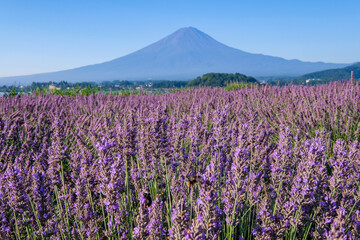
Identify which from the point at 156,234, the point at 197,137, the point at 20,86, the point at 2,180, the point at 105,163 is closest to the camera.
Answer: the point at 156,234

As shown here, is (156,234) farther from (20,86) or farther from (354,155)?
(20,86)

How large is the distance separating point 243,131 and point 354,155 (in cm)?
74

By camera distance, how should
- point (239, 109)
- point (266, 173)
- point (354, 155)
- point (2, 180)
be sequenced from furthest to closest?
1. point (239, 109)
2. point (266, 173)
3. point (354, 155)
4. point (2, 180)

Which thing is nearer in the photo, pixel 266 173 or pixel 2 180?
pixel 2 180

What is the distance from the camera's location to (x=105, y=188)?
5.40 ft

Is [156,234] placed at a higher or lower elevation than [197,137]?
lower

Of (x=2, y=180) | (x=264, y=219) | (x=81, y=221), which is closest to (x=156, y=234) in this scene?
(x=264, y=219)

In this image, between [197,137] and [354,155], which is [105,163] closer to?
[197,137]

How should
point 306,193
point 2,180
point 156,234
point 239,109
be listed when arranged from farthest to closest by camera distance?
point 239,109, point 2,180, point 306,193, point 156,234

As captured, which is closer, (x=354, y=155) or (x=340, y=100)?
(x=354, y=155)

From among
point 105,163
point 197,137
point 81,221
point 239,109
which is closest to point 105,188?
point 105,163

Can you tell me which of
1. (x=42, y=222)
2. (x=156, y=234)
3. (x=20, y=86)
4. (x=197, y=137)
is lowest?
(x=42, y=222)

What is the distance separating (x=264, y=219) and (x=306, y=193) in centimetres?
25

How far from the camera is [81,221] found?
6.11ft
